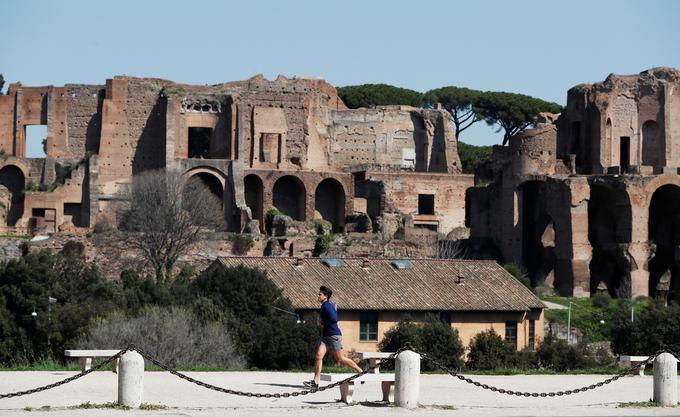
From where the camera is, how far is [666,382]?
21.3m

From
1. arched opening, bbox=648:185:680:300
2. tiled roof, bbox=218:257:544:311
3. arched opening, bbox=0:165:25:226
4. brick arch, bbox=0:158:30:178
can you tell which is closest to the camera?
tiled roof, bbox=218:257:544:311

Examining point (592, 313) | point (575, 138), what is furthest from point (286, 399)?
point (575, 138)

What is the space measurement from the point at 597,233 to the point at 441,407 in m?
41.2

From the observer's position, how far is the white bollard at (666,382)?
2123 centimetres

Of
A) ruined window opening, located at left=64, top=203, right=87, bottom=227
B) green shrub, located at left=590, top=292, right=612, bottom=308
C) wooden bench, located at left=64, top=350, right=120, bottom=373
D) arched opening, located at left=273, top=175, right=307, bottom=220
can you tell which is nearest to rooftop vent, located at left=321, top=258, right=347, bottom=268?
green shrub, located at left=590, top=292, right=612, bottom=308

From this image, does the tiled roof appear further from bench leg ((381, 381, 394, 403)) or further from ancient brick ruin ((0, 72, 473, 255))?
bench leg ((381, 381, 394, 403))

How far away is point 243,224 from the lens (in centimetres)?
5788

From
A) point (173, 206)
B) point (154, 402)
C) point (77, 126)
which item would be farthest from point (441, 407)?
point (77, 126)

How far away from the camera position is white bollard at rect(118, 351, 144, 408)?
1914 centimetres

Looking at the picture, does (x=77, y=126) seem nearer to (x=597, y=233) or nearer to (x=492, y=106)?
(x=597, y=233)

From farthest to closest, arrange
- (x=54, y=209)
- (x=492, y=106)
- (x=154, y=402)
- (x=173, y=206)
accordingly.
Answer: (x=492, y=106)
(x=54, y=209)
(x=173, y=206)
(x=154, y=402)

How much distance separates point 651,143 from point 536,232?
22.4ft

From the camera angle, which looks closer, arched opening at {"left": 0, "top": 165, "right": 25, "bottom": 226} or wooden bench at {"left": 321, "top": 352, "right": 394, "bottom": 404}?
wooden bench at {"left": 321, "top": 352, "right": 394, "bottom": 404}

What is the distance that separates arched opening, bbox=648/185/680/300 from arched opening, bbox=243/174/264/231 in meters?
15.8
